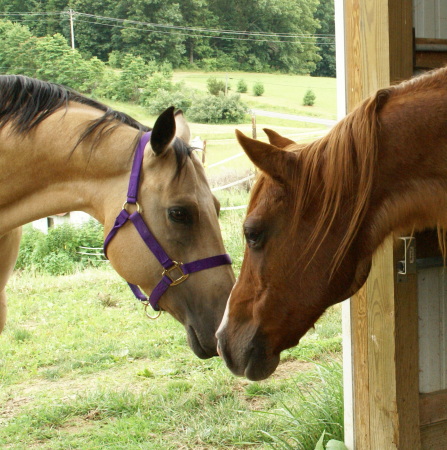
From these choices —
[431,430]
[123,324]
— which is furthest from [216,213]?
[123,324]

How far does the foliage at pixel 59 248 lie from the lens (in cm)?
916

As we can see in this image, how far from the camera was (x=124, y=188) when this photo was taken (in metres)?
2.45

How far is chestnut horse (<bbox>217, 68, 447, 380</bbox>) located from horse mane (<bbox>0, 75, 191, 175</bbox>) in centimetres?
91

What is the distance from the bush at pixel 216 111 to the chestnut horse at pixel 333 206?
71.2 ft

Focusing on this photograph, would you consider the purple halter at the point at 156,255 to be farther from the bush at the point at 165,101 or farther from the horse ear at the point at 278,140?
the bush at the point at 165,101

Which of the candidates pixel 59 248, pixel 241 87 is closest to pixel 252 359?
Answer: pixel 59 248

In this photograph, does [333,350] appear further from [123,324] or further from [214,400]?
[123,324]

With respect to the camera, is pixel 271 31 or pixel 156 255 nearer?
pixel 156 255

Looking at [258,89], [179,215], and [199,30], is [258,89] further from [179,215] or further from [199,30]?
[179,215]

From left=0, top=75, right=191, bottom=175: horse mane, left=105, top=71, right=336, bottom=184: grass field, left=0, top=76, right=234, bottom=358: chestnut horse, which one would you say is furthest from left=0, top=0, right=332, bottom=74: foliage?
left=0, top=76, right=234, bottom=358: chestnut horse

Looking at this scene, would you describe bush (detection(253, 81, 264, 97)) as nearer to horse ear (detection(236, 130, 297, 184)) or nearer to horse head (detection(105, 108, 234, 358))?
horse head (detection(105, 108, 234, 358))

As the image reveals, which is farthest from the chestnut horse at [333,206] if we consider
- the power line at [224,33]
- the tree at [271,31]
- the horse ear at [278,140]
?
the tree at [271,31]

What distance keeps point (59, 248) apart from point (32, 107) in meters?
7.75

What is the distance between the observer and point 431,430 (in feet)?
7.89
